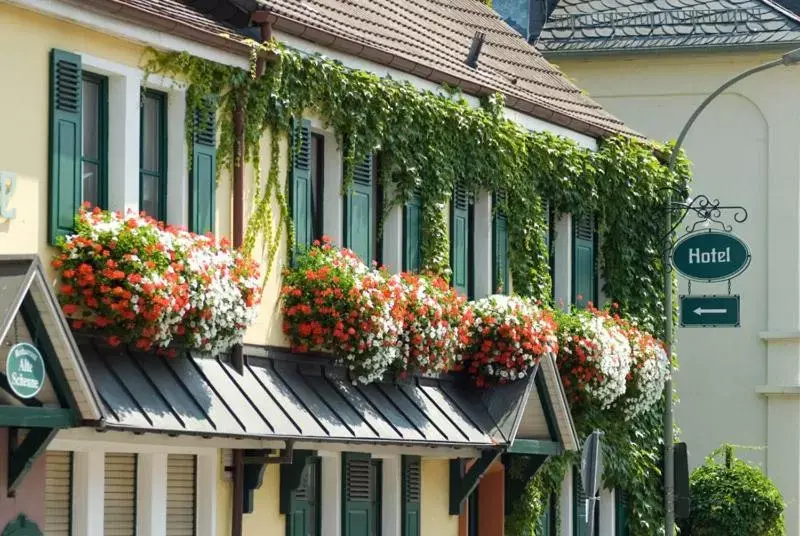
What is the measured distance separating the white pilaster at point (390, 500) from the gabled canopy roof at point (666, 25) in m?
14.3

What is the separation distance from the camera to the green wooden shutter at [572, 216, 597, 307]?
100ft

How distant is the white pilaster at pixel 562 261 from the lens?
3008 cm

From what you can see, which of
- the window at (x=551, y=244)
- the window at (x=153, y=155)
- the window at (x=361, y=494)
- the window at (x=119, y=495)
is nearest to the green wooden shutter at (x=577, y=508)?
the window at (x=551, y=244)

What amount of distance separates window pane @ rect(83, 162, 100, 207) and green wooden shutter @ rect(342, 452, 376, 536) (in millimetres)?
5336

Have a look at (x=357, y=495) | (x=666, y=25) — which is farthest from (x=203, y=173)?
(x=666, y=25)

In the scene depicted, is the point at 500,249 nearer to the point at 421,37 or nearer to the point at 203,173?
the point at 421,37

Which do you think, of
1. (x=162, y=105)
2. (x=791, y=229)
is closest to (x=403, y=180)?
(x=162, y=105)

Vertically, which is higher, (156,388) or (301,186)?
(301,186)

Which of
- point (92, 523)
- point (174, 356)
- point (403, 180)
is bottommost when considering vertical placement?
point (92, 523)

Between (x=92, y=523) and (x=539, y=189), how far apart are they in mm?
10382

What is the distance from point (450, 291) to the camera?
25.5 meters

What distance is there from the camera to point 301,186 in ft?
77.8

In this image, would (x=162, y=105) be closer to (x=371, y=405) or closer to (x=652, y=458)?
(x=371, y=405)

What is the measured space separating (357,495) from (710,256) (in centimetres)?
690
